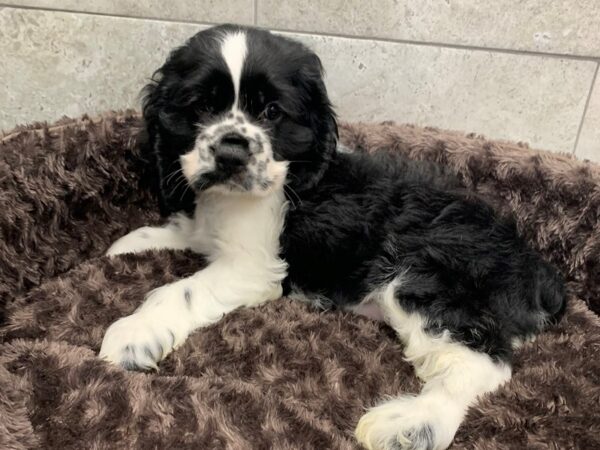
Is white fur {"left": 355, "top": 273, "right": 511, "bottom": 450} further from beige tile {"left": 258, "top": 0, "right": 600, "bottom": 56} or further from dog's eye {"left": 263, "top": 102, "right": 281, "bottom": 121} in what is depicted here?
beige tile {"left": 258, "top": 0, "right": 600, "bottom": 56}

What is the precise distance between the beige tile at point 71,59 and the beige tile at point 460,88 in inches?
30.4

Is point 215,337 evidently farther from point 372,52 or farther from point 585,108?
point 585,108

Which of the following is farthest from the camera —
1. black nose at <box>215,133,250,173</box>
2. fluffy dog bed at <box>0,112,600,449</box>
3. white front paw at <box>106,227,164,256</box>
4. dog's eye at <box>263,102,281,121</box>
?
white front paw at <box>106,227,164,256</box>

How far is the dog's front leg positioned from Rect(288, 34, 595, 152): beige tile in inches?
47.7

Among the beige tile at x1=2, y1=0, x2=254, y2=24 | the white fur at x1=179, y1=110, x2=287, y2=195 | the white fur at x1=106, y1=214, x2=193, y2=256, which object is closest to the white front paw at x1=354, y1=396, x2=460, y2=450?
the white fur at x1=179, y1=110, x2=287, y2=195

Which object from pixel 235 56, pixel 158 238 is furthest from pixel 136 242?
pixel 235 56

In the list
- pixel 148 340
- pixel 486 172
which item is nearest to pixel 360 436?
pixel 148 340

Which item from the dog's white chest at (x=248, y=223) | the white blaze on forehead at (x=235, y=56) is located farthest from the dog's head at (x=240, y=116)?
the dog's white chest at (x=248, y=223)

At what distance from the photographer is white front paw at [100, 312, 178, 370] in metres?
1.88

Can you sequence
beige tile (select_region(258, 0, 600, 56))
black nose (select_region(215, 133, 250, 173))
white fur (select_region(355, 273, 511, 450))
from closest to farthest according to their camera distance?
white fur (select_region(355, 273, 511, 450)), black nose (select_region(215, 133, 250, 173)), beige tile (select_region(258, 0, 600, 56))

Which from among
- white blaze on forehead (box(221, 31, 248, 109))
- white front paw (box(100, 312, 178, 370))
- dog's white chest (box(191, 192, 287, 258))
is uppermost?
white blaze on forehead (box(221, 31, 248, 109))

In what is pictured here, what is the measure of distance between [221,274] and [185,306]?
19cm

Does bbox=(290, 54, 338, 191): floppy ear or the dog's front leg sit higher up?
bbox=(290, 54, 338, 191): floppy ear

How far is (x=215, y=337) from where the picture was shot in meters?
2.07
